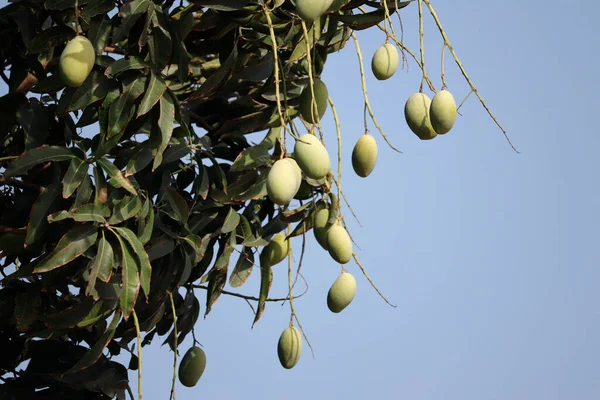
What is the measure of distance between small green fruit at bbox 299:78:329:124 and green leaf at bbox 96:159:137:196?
9.3 inches

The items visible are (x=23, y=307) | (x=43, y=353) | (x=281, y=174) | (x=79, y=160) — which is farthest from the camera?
(x=43, y=353)

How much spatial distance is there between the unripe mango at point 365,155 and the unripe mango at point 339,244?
9 cm

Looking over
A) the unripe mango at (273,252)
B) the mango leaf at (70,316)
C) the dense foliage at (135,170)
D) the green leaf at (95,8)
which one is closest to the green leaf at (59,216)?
the dense foliage at (135,170)

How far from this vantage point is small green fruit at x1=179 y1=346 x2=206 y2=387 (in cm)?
141

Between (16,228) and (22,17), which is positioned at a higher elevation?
(22,17)

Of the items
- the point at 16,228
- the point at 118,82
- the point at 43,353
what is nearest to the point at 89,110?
the point at 118,82

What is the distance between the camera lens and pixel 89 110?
1.24 m

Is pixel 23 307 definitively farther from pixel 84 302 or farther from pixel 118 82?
pixel 118 82

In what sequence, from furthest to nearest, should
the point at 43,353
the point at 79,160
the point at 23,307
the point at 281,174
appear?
the point at 43,353 < the point at 23,307 < the point at 79,160 < the point at 281,174

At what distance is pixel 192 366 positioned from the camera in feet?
4.62

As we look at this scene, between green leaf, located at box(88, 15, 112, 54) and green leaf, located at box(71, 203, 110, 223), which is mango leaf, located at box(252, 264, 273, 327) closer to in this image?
green leaf, located at box(71, 203, 110, 223)

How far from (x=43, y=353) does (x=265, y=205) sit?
1.27 feet

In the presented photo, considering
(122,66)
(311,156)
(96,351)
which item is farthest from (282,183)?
(96,351)

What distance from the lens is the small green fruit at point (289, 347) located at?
1.36 m
